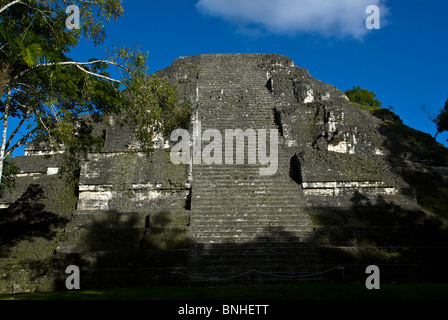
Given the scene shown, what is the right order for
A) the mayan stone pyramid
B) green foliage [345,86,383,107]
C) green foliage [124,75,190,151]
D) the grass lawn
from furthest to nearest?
1. green foliage [345,86,383,107]
2. the mayan stone pyramid
3. green foliage [124,75,190,151]
4. the grass lawn

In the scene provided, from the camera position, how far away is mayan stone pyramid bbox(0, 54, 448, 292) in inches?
319

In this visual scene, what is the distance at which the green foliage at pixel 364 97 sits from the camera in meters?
32.9

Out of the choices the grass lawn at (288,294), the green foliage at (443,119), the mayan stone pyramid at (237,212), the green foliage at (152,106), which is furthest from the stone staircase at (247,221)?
the green foliage at (443,119)

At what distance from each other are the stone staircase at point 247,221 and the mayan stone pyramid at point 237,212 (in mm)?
32

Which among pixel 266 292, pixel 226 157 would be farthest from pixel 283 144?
pixel 266 292

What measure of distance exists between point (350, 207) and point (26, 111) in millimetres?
8180

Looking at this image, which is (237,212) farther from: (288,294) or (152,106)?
(288,294)

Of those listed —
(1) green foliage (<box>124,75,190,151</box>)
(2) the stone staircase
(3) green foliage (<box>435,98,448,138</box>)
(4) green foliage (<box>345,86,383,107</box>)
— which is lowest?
(2) the stone staircase

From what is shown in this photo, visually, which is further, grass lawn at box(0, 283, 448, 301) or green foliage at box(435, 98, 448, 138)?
green foliage at box(435, 98, 448, 138)

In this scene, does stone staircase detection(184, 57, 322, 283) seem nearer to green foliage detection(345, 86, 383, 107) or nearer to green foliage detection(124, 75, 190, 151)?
green foliage detection(124, 75, 190, 151)

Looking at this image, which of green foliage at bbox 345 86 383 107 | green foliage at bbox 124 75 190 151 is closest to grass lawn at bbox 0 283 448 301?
green foliage at bbox 124 75 190 151

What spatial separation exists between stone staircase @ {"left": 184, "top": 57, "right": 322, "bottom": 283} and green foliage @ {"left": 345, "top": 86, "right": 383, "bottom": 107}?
21962 millimetres

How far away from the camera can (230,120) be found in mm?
13617
